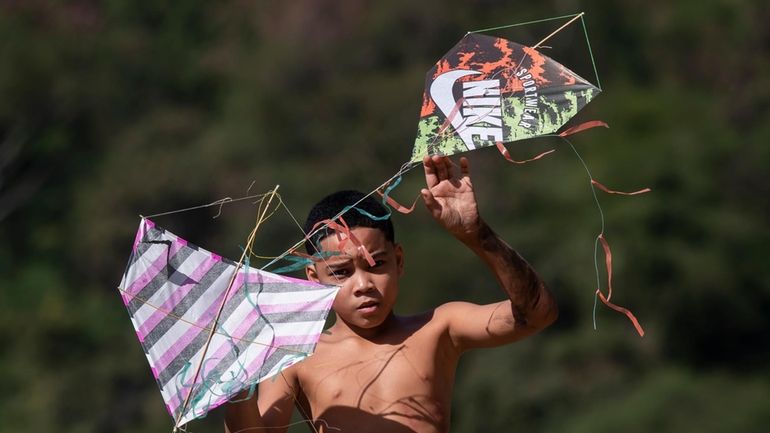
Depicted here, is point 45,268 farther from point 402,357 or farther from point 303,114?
point 402,357

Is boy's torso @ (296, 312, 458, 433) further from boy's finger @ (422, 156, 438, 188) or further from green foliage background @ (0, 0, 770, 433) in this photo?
green foliage background @ (0, 0, 770, 433)

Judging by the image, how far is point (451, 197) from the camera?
427cm

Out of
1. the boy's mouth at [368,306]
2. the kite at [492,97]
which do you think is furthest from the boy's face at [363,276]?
the kite at [492,97]

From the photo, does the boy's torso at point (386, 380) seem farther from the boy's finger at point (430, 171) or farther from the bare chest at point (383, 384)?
the boy's finger at point (430, 171)

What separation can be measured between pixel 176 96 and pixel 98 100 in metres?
1.42

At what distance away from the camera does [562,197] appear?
77.7 ft

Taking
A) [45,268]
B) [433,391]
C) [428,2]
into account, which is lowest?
[45,268]

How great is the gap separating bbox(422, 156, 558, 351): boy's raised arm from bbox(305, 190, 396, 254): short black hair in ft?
0.80

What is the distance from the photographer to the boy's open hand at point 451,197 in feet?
13.9

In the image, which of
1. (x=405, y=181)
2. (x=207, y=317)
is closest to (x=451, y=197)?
(x=207, y=317)

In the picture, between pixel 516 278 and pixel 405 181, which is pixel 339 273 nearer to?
pixel 516 278

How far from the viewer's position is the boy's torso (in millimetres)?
4469

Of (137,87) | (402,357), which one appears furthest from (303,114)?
(402,357)

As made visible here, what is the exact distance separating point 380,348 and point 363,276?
0.72ft
